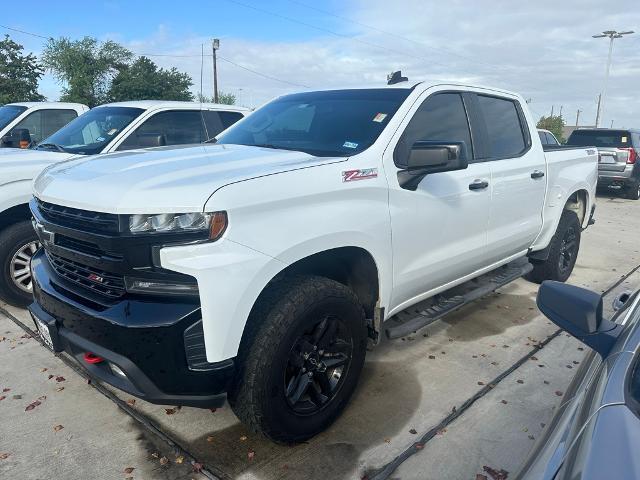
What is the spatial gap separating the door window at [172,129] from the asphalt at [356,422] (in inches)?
93.6

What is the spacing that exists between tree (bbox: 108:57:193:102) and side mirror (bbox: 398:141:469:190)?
37.5 metres

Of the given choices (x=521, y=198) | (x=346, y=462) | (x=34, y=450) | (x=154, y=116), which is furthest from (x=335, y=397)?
(x=154, y=116)

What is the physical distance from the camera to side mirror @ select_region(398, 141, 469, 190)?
115 inches

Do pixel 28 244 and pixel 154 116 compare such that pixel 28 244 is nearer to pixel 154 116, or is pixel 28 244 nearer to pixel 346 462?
pixel 154 116

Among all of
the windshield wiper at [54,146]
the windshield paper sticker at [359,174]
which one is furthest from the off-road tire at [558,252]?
the windshield wiper at [54,146]

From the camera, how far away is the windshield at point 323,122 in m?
3.18

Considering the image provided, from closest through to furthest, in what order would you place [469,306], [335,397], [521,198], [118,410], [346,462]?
1. [346,462]
2. [335,397]
3. [118,410]
4. [521,198]
5. [469,306]

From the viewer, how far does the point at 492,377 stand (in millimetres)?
3613

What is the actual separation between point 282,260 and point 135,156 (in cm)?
118

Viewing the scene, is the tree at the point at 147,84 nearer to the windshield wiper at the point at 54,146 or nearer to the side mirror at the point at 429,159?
the windshield wiper at the point at 54,146

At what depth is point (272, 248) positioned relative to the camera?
7.77ft

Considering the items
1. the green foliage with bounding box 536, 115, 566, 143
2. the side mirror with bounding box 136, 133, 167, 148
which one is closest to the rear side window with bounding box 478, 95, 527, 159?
the side mirror with bounding box 136, 133, 167, 148

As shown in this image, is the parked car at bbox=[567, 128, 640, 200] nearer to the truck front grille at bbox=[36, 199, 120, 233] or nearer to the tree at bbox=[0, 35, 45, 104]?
the truck front grille at bbox=[36, 199, 120, 233]

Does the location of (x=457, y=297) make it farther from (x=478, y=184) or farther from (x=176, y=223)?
(x=176, y=223)
